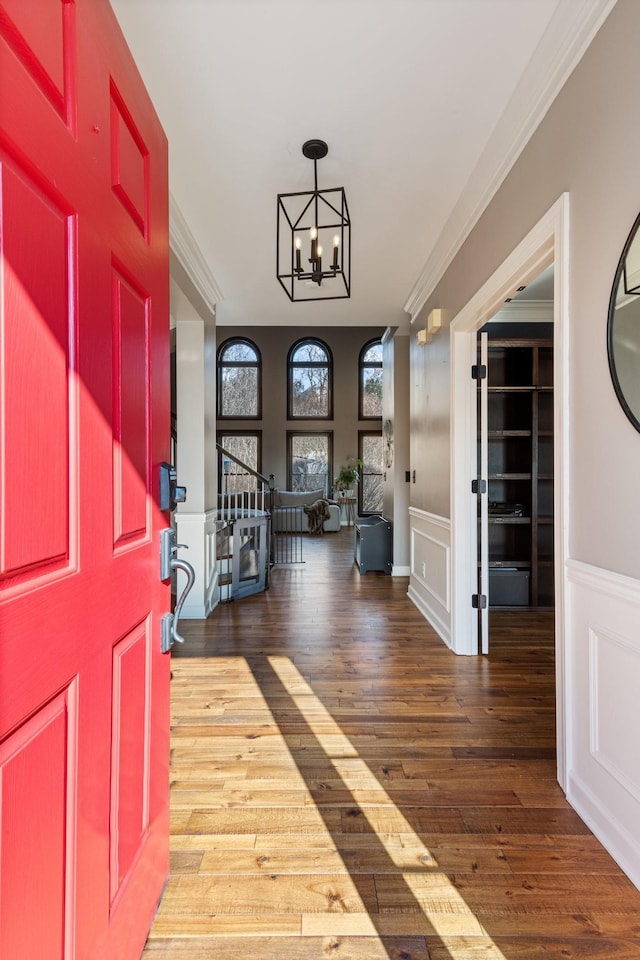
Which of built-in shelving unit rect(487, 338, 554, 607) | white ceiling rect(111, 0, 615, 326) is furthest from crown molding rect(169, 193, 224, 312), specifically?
built-in shelving unit rect(487, 338, 554, 607)

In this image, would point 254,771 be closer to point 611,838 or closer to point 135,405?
point 611,838

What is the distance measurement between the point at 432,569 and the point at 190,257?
3.00m

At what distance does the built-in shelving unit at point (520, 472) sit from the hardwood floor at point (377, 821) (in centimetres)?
124

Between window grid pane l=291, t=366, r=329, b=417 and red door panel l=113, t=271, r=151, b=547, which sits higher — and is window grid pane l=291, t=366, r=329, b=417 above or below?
above

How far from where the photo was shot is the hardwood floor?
126cm

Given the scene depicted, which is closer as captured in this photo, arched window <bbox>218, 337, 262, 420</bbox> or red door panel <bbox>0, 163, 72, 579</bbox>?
red door panel <bbox>0, 163, 72, 579</bbox>

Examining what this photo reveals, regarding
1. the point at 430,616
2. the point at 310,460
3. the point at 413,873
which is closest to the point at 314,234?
the point at 413,873

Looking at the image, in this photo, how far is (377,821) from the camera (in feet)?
5.51

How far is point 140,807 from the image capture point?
3.75ft

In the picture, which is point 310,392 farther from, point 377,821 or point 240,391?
point 377,821

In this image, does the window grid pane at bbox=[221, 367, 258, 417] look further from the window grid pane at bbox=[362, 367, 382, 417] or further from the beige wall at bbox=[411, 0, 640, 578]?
the beige wall at bbox=[411, 0, 640, 578]

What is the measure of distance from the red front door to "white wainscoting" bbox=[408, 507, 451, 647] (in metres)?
2.66

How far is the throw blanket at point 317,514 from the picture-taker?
9.77 metres

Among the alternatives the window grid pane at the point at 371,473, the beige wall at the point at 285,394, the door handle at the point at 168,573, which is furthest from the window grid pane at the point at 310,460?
the door handle at the point at 168,573
